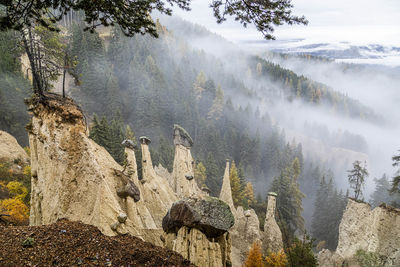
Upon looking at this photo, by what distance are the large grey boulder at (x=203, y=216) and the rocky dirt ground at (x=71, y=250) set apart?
123 centimetres

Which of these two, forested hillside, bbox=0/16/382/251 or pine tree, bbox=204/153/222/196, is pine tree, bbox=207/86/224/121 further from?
pine tree, bbox=204/153/222/196

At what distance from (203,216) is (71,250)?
3332 millimetres

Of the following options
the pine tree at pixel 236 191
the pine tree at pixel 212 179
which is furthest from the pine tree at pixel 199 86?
the pine tree at pixel 236 191

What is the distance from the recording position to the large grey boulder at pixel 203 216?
638 centimetres

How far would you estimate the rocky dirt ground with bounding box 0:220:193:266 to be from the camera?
4.31 meters

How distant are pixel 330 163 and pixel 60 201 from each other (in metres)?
95.4

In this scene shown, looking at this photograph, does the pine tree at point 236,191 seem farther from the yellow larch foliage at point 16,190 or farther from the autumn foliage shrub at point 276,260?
the yellow larch foliage at point 16,190

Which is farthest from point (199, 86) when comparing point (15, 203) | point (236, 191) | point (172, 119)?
point (15, 203)

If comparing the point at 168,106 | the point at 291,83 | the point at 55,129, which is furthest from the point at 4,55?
the point at 291,83

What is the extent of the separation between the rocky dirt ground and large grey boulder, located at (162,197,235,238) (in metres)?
1.23

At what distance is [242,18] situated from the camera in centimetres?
527

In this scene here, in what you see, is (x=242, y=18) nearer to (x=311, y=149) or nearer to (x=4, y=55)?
(x=4, y=55)

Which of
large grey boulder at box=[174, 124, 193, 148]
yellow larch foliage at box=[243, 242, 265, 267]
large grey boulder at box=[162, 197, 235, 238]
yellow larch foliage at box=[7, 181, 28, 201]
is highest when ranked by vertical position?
large grey boulder at box=[162, 197, 235, 238]

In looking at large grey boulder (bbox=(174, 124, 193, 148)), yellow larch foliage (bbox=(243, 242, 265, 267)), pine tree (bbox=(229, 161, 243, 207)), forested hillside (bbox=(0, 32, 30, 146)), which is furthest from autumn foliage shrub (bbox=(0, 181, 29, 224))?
pine tree (bbox=(229, 161, 243, 207))
